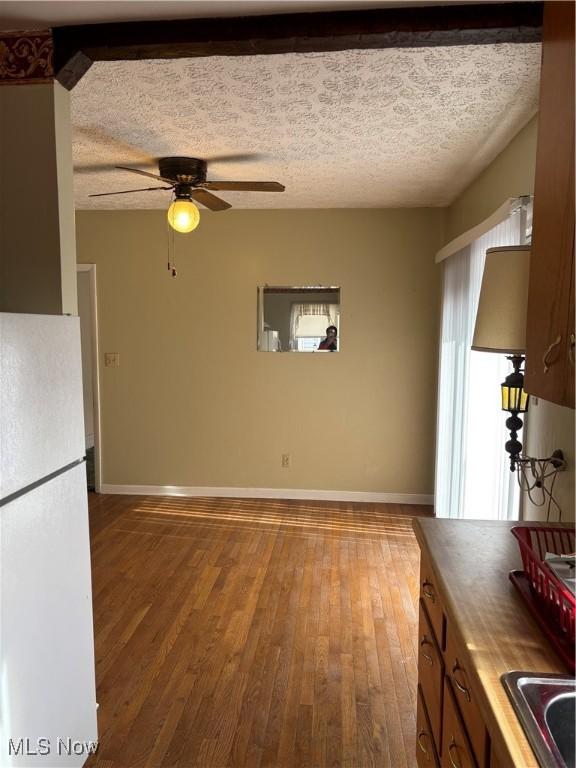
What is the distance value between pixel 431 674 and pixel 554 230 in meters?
1.28

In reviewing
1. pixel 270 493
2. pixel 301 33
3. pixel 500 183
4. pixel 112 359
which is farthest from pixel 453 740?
pixel 112 359

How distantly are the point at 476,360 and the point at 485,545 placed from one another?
187cm

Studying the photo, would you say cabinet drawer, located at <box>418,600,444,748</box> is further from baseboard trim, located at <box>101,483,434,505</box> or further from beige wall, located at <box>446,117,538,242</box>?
baseboard trim, located at <box>101,483,434,505</box>

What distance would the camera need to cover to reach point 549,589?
1219 millimetres

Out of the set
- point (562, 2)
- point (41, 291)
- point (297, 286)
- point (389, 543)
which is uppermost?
point (562, 2)

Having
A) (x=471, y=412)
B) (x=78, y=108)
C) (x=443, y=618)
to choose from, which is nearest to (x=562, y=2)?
(x=443, y=618)

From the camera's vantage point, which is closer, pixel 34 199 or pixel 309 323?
pixel 34 199

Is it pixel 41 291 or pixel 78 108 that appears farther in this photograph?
pixel 78 108

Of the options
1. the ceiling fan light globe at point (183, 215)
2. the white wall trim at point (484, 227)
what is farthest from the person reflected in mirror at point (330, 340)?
the ceiling fan light globe at point (183, 215)

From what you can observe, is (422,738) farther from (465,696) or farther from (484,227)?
(484,227)

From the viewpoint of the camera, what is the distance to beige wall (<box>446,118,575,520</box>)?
1.92 meters

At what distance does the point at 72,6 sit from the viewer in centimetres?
166

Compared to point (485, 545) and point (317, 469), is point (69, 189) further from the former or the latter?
point (317, 469)

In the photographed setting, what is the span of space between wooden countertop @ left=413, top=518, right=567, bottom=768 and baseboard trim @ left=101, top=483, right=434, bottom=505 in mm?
3049
